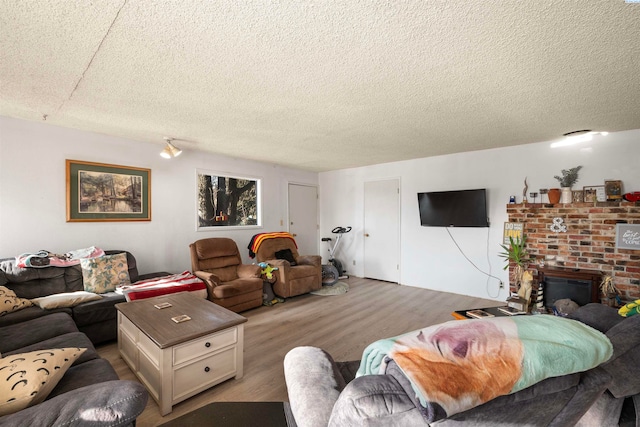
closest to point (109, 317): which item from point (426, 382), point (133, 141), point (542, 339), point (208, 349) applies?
point (208, 349)

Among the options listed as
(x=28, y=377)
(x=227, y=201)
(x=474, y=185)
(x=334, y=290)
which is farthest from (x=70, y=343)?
(x=474, y=185)

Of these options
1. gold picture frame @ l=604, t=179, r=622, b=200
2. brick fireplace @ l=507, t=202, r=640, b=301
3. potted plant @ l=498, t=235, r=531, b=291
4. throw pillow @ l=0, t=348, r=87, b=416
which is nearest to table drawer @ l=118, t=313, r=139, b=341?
throw pillow @ l=0, t=348, r=87, b=416

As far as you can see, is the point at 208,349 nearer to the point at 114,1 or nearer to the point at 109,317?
the point at 109,317

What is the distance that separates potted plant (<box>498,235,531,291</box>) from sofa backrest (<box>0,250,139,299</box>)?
5253 mm

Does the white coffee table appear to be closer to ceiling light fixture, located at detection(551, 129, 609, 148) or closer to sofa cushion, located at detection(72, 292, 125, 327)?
sofa cushion, located at detection(72, 292, 125, 327)

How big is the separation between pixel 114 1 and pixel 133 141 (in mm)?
2828

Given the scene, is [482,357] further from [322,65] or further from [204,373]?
[204,373]

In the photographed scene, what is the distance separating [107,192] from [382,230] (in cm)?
438

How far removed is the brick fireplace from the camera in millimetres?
3209

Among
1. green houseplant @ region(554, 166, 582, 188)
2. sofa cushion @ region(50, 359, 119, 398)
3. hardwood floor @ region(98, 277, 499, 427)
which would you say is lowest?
hardwood floor @ region(98, 277, 499, 427)

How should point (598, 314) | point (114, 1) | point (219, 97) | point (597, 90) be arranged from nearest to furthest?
point (114, 1)
point (598, 314)
point (597, 90)
point (219, 97)

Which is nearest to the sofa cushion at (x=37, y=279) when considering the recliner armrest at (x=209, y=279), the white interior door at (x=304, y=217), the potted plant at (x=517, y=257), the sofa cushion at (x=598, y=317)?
the recliner armrest at (x=209, y=279)

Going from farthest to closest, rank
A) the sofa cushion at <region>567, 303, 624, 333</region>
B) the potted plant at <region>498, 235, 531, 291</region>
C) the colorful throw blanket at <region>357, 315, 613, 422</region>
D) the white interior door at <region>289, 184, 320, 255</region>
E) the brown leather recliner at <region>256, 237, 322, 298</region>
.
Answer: the white interior door at <region>289, 184, 320, 255</region>, the brown leather recliner at <region>256, 237, 322, 298</region>, the potted plant at <region>498, 235, 531, 291</region>, the sofa cushion at <region>567, 303, 624, 333</region>, the colorful throw blanket at <region>357, 315, 613, 422</region>

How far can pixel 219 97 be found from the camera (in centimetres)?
231
